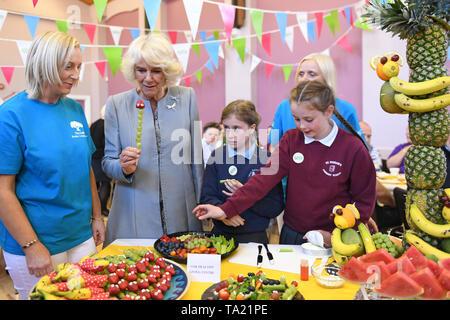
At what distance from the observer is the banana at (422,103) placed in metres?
1.19

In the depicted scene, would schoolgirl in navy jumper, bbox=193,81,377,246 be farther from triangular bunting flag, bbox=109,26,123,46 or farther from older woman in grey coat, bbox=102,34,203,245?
triangular bunting flag, bbox=109,26,123,46

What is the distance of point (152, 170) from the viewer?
175cm

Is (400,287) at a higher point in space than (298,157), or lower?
lower

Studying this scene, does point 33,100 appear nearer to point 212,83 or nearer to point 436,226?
→ point 436,226

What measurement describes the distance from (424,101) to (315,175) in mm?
533

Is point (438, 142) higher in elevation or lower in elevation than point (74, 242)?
higher

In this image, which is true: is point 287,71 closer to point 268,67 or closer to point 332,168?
point 268,67

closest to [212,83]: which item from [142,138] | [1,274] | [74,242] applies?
[1,274]

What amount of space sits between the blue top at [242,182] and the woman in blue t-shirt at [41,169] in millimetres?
598

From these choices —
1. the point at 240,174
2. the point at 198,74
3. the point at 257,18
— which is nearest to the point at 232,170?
the point at 240,174

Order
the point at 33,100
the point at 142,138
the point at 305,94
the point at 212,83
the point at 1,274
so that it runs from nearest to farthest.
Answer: the point at 33,100 → the point at 305,94 → the point at 142,138 → the point at 1,274 → the point at 212,83

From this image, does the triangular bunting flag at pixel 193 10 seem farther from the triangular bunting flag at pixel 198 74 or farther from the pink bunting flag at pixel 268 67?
the triangular bunting flag at pixel 198 74

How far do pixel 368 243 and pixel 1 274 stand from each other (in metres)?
3.13

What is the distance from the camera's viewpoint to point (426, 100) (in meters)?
1.20
